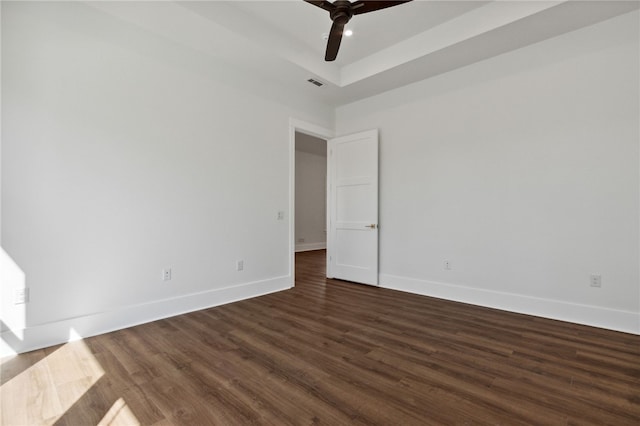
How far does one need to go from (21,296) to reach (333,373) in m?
2.48

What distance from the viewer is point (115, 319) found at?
2756mm

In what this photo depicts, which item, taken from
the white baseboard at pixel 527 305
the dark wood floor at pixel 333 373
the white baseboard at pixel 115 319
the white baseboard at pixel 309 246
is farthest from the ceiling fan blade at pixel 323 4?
the white baseboard at pixel 309 246

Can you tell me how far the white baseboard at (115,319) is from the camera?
2301mm

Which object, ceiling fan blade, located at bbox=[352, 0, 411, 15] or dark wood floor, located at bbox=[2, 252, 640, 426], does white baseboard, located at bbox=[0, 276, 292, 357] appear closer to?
dark wood floor, located at bbox=[2, 252, 640, 426]

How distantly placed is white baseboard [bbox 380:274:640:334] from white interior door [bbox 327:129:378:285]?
57cm

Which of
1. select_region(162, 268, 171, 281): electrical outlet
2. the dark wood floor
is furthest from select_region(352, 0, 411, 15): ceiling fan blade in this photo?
select_region(162, 268, 171, 281): electrical outlet

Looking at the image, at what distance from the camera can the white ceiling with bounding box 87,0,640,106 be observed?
2.73m

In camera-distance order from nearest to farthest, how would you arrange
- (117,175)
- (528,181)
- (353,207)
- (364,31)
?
(117,175) < (528,181) < (364,31) < (353,207)

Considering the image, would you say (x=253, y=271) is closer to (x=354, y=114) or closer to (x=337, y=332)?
(x=337, y=332)

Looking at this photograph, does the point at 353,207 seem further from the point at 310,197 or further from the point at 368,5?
the point at 310,197

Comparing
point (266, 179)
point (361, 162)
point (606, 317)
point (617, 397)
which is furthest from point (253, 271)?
point (606, 317)

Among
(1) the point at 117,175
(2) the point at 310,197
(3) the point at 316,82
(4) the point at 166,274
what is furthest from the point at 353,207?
(2) the point at 310,197

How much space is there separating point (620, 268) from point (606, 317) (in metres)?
0.48

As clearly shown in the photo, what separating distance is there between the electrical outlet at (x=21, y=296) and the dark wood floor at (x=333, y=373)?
0.41 metres
